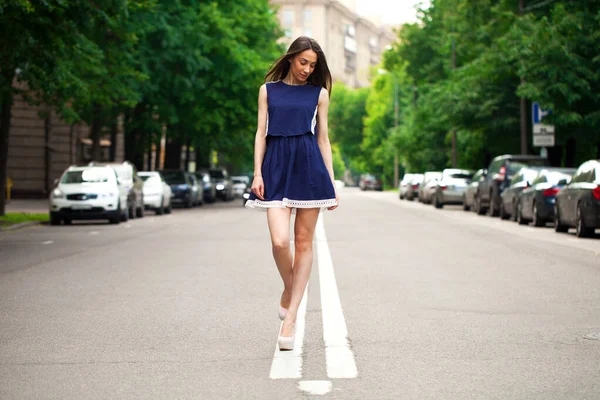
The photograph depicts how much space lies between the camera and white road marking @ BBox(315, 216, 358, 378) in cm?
682

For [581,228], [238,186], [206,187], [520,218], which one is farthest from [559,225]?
[238,186]

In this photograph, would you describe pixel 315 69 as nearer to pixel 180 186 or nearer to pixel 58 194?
pixel 58 194

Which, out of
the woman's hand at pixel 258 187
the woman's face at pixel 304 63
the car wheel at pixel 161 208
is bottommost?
the woman's hand at pixel 258 187

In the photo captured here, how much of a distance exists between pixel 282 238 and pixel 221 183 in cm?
5603

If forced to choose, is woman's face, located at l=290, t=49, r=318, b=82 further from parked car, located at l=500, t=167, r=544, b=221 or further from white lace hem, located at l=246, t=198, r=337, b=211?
parked car, located at l=500, t=167, r=544, b=221

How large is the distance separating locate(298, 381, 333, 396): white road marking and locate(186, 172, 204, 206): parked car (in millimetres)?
42801

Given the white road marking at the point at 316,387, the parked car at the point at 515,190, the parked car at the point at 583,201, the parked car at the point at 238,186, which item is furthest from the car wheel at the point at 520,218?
the parked car at the point at 238,186

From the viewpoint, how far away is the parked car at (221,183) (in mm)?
63281

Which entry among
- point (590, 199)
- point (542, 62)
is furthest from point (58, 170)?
point (590, 199)

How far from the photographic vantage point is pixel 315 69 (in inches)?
305

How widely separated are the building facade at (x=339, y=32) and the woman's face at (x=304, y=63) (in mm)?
135546

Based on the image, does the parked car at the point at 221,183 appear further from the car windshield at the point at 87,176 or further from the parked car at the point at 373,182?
the parked car at the point at 373,182

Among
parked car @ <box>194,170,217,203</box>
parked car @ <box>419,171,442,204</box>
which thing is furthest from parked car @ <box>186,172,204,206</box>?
parked car @ <box>419,171,442,204</box>

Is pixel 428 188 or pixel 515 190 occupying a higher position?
pixel 428 188
